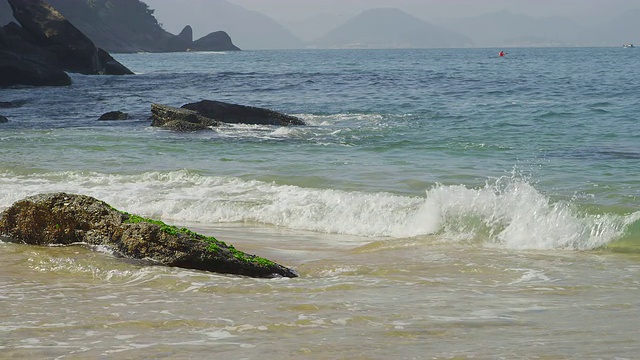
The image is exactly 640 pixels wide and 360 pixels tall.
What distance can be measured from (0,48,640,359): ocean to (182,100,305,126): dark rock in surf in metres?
0.90

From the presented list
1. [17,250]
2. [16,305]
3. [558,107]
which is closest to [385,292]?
[16,305]

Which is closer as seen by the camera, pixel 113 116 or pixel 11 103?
pixel 113 116

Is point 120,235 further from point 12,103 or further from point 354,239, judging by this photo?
point 12,103

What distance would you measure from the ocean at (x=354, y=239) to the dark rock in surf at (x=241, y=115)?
0.90 metres

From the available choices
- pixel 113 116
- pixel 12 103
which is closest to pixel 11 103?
pixel 12 103

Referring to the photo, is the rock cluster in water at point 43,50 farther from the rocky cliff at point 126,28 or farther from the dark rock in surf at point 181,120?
the rocky cliff at point 126,28

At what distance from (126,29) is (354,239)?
568 ft

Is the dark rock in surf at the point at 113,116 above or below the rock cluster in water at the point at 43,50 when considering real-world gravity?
below

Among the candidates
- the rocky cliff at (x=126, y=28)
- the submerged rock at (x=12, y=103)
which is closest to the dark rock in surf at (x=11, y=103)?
the submerged rock at (x=12, y=103)

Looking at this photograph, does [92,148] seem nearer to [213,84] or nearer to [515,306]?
[515,306]

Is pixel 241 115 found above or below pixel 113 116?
above

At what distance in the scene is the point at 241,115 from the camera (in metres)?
22.9

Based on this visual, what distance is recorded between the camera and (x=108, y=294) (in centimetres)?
621

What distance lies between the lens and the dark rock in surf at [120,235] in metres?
6.99
